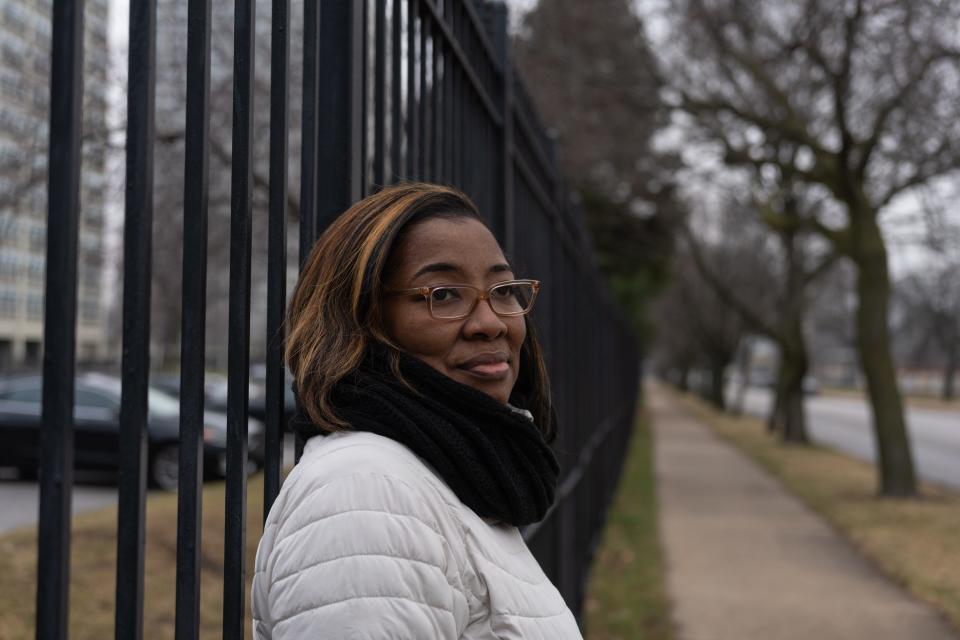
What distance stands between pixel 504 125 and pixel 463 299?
232 centimetres

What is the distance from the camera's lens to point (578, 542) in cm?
652

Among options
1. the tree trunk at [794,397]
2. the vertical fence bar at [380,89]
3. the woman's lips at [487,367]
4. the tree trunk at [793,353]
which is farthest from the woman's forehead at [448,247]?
the tree trunk at [794,397]

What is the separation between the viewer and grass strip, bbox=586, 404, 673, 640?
21.1 feet

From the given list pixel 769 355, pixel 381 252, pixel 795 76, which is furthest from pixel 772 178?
pixel 769 355

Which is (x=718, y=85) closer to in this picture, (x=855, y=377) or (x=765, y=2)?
(x=765, y=2)

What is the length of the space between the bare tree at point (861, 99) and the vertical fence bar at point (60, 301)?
1063 cm

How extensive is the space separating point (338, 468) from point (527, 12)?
13254 millimetres

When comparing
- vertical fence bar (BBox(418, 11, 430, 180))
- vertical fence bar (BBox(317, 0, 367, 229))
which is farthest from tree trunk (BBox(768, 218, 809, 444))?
vertical fence bar (BBox(317, 0, 367, 229))

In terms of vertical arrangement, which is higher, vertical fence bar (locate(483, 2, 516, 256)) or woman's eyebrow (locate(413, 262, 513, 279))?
vertical fence bar (locate(483, 2, 516, 256))

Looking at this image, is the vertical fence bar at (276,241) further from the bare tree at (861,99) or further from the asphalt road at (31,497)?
the bare tree at (861,99)

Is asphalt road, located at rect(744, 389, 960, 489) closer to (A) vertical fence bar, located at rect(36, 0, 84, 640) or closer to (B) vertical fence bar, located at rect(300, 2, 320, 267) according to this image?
(B) vertical fence bar, located at rect(300, 2, 320, 267)

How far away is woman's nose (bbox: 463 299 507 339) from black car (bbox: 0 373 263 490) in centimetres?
1108

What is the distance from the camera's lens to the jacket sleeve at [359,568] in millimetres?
1189

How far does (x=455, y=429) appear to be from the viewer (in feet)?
4.92
